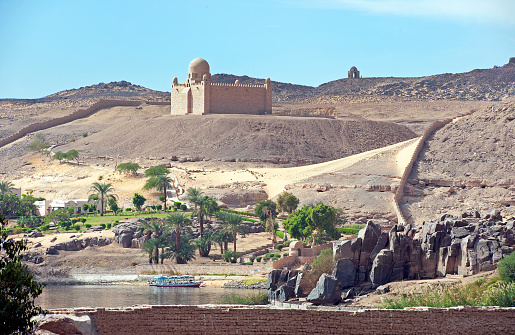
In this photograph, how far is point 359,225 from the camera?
46.7 m

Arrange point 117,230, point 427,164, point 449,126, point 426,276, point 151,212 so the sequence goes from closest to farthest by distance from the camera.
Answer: point 426,276
point 117,230
point 151,212
point 427,164
point 449,126

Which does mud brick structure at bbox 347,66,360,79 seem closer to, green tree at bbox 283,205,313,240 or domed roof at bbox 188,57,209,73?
domed roof at bbox 188,57,209,73

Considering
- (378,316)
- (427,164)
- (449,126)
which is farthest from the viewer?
(449,126)

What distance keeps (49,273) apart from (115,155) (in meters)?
37.0

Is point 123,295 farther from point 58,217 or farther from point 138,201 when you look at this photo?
point 138,201

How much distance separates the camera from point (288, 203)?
50125 millimetres

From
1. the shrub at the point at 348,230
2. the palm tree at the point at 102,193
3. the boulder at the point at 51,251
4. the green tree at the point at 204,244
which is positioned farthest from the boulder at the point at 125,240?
the shrub at the point at 348,230

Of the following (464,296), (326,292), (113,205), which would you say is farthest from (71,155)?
(464,296)

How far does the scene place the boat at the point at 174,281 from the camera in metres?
37.0

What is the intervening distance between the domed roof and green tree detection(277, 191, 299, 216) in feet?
118

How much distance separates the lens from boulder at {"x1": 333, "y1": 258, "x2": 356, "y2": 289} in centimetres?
2870

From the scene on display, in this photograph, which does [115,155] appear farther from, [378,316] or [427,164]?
[378,316]

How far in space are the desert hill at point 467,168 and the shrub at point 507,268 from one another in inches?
863

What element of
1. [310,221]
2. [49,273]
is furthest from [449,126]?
[49,273]
